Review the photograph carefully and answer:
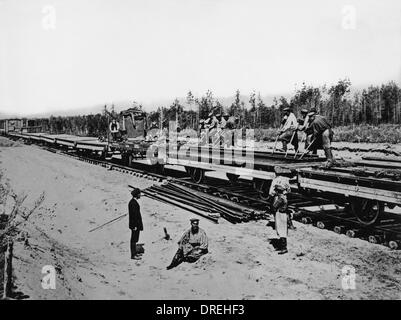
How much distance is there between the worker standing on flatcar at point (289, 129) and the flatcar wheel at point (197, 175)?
2666mm

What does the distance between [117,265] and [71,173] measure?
9529mm

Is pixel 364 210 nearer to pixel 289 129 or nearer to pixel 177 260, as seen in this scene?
pixel 177 260

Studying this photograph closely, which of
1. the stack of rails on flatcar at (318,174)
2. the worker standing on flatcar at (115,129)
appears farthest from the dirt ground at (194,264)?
the worker standing on flatcar at (115,129)

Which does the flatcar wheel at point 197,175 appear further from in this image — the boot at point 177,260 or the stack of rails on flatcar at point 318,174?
the boot at point 177,260

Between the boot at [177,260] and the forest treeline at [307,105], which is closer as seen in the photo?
the boot at [177,260]

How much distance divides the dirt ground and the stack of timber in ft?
0.63

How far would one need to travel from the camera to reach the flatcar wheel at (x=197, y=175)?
12.1 metres

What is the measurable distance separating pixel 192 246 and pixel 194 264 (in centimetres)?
32

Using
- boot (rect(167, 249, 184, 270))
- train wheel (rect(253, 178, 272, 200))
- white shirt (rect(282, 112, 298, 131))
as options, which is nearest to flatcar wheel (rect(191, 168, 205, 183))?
train wheel (rect(253, 178, 272, 200))

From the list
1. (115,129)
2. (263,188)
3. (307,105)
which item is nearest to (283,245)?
(263,188)

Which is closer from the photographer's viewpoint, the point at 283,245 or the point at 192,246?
the point at 192,246

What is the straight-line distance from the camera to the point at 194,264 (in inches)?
241
